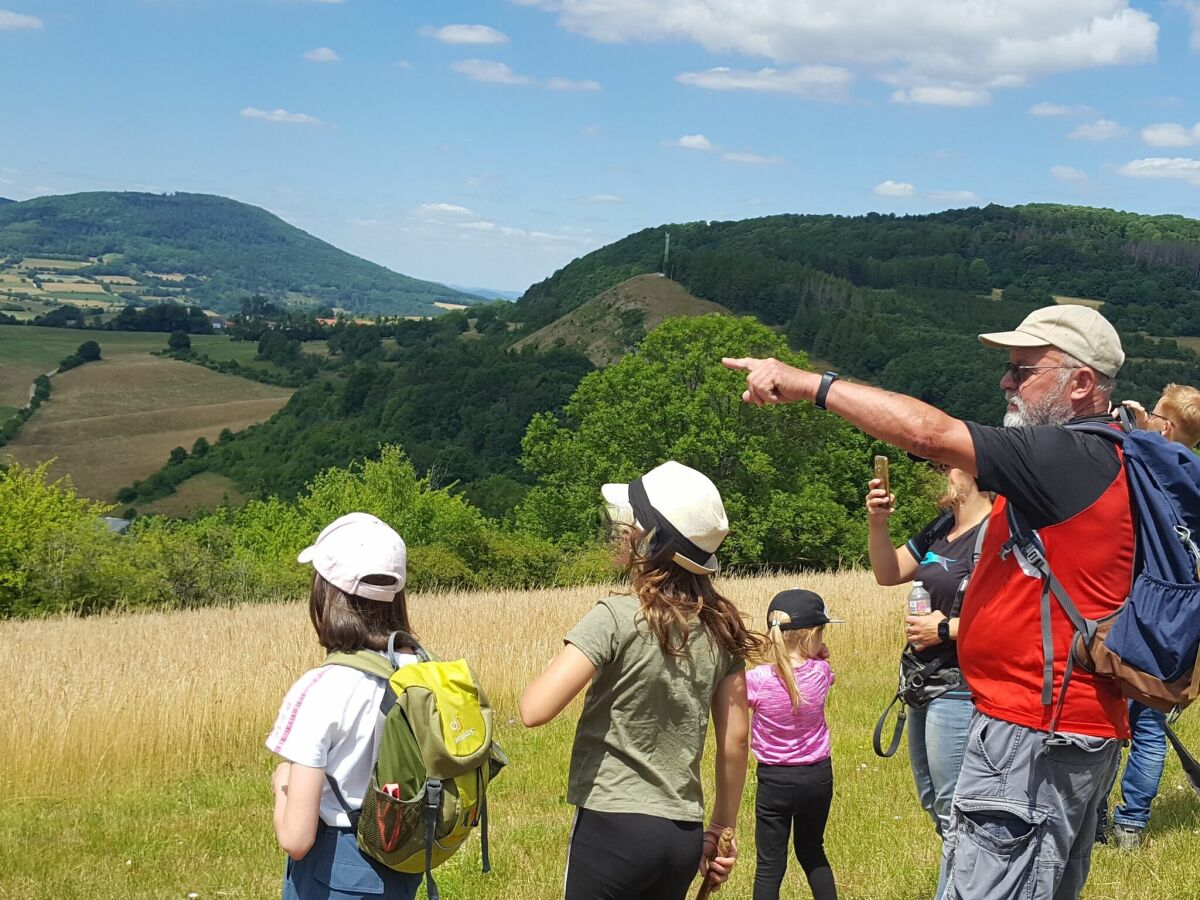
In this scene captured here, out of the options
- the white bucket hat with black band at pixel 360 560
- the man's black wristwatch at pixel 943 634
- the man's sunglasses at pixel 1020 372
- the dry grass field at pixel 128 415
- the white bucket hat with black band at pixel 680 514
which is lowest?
the dry grass field at pixel 128 415

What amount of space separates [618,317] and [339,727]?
115 metres

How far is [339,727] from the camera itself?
277 cm

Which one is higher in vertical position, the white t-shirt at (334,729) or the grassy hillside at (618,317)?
the white t-shirt at (334,729)

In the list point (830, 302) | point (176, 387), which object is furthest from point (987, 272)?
point (176, 387)

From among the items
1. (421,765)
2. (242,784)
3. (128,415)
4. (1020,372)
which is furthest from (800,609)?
(128,415)

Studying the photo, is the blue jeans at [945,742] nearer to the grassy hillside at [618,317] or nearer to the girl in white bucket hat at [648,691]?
the girl in white bucket hat at [648,691]

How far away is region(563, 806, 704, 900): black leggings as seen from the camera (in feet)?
9.76

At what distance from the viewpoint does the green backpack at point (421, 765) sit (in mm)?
2754

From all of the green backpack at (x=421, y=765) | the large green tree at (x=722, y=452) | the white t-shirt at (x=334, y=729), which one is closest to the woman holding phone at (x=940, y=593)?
the green backpack at (x=421, y=765)

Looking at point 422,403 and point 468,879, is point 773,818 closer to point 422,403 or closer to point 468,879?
point 468,879

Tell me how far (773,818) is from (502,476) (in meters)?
61.7

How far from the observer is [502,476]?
217ft

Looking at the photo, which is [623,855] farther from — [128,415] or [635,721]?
[128,415]

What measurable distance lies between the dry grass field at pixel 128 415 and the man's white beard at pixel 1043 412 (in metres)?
94.1
